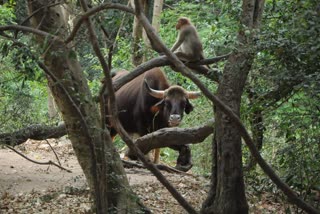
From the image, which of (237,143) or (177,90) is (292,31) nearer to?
(237,143)

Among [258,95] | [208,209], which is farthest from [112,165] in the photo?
[258,95]

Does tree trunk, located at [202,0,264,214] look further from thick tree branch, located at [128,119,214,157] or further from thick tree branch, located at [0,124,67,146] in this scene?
thick tree branch, located at [0,124,67,146]

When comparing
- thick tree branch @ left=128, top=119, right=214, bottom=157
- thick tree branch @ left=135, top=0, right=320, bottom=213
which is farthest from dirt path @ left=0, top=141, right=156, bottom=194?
thick tree branch @ left=135, top=0, right=320, bottom=213

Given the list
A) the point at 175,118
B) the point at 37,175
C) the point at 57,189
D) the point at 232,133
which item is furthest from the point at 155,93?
the point at 232,133

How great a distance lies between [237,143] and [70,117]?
1781 millimetres

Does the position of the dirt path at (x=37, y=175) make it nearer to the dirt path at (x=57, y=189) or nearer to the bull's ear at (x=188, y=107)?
the dirt path at (x=57, y=189)

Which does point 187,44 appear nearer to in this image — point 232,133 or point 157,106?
point 157,106

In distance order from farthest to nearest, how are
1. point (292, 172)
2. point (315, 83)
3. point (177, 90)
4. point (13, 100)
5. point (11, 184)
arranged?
point (177, 90)
point (11, 184)
point (13, 100)
point (292, 172)
point (315, 83)

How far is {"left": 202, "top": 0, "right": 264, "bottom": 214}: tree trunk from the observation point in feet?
19.7

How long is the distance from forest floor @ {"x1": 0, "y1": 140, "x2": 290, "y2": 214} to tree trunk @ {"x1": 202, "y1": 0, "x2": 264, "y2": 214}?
96 centimetres

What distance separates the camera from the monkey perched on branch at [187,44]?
29.0ft

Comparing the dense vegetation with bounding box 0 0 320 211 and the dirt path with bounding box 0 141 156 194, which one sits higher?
the dense vegetation with bounding box 0 0 320 211

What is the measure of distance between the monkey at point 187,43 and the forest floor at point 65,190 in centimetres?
193

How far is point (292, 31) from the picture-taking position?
514cm
